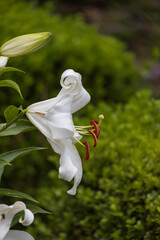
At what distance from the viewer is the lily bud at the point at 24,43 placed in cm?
141

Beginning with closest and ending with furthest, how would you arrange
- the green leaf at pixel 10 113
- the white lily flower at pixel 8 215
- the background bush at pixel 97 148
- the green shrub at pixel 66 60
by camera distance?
the white lily flower at pixel 8 215, the green leaf at pixel 10 113, the background bush at pixel 97 148, the green shrub at pixel 66 60

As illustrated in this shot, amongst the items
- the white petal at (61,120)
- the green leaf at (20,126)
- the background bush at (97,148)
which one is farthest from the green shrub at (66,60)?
the white petal at (61,120)

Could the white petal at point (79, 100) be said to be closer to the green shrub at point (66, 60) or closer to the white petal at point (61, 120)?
the white petal at point (61, 120)

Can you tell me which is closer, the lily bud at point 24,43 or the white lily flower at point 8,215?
the white lily flower at point 8,215

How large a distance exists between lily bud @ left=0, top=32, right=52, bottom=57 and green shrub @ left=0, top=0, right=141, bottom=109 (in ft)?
5.12

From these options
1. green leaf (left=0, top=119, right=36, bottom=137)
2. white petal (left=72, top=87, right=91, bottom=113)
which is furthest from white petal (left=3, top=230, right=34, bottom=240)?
white petal (left=72, top=87, right=91, bottom=113)

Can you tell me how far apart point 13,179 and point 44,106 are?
1.92m

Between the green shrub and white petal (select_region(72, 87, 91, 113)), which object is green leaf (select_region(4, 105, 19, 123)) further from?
the green shrub

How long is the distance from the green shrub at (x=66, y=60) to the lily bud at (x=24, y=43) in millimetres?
1561

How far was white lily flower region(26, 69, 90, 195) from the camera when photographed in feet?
4.26

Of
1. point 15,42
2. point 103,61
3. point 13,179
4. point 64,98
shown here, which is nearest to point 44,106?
point 64,98

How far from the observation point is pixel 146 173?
196 cm

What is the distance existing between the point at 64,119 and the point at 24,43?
0.97 feet

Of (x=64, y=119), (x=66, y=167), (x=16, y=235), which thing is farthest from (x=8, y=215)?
(x=64, y=119)
